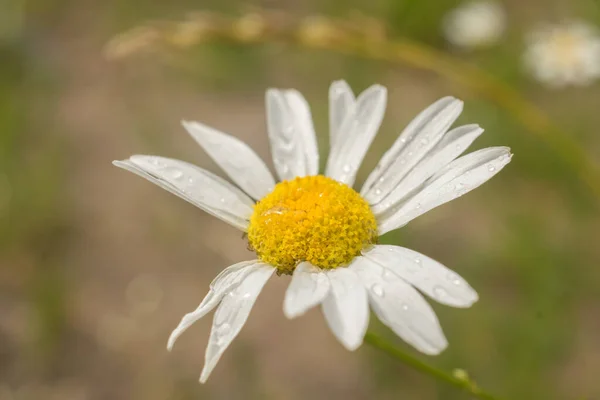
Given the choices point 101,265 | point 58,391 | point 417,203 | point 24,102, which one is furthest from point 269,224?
point 24,102

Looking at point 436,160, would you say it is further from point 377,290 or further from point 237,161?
point 237,161

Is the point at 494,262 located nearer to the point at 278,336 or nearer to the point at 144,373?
the point at 278,336

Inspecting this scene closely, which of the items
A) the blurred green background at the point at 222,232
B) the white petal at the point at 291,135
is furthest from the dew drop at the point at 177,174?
the blurred green background at the point at 222,232

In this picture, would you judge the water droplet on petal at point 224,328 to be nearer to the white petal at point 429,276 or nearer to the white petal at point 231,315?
the white petal at point 231,315

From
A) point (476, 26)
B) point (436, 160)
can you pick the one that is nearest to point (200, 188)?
point (436, 160)

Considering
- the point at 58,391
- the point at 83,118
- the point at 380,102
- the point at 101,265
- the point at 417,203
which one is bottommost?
the point at 58,391

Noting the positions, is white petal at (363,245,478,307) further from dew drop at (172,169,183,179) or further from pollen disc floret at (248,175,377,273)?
dew drop at (172,169,183,179)

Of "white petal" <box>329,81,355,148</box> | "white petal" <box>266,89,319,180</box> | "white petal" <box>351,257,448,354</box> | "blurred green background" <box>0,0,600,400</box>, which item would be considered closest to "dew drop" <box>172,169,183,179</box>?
"white petal" <box>266,89,319,180</box>
